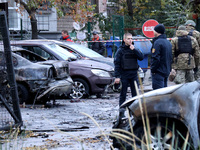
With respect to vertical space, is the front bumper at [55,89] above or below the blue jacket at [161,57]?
below

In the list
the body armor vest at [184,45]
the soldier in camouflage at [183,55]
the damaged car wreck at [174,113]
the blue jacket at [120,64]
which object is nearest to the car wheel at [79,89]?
the soldier in camouflage at [183,55]

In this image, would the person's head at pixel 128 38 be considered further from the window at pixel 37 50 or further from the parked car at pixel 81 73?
the window at pixel 37 50

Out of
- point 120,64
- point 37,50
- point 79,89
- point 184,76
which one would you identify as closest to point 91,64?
point 79,89

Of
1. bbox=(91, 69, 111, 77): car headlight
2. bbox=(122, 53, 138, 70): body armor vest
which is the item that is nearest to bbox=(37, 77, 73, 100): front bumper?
bbox=(91, 69, 111, 77): car headlight

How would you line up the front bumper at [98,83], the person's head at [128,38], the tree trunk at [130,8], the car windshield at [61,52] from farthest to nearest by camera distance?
1. the tree trunk at [130,8]
2. the car windshield at [61,52]
3. the front bumper at [98,83]
4. the person's head at [128,38]

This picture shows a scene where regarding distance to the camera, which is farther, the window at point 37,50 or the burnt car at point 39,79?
the window at point 37,50

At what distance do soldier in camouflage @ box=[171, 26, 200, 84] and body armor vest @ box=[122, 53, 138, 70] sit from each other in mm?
2197

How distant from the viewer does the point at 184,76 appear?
11133 mm

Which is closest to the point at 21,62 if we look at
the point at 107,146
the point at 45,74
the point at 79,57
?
the point at 45,74

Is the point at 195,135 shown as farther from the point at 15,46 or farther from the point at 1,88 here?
the point at 15,46

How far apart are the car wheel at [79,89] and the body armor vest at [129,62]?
12.3ft

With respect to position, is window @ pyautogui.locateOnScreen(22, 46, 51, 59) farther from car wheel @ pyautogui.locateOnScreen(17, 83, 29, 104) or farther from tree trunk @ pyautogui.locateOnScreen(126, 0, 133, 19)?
tree trunk @ pyautogui.locateOnScreen(126, 0, 133, 19)

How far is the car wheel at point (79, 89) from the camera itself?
12688 millimetres

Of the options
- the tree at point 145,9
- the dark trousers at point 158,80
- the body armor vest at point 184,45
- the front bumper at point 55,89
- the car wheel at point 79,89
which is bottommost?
the car wheel at point 79,89
